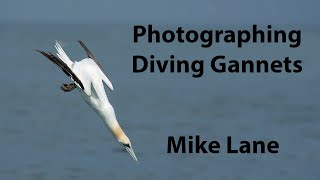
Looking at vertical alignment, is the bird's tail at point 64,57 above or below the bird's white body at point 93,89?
above

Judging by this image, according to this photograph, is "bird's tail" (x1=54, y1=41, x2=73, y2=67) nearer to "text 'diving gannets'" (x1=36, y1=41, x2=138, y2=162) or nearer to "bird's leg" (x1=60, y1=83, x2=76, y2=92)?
"text 'diving gannets'" (x1=36, y1=41, x2=138, y2=162)

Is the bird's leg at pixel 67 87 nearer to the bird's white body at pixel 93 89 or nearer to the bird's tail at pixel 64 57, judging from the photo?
the bird's white body at pixel 93 89

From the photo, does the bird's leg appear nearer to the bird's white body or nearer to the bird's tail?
the bird's white body

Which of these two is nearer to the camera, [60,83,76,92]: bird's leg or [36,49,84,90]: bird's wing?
[36,49,84,90]: bird's wing

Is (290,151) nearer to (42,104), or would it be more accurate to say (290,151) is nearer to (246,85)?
(42,104)

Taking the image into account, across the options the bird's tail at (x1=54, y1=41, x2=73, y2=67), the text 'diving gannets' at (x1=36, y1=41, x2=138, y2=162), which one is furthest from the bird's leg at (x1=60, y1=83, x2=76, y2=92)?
the bird's tail at (x1=54, y1=41, x2=73, y2=67)

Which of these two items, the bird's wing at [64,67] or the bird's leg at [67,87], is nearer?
the bird's wing at [64,67]

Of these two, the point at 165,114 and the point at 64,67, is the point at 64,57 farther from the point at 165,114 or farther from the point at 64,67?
the point at 165,114

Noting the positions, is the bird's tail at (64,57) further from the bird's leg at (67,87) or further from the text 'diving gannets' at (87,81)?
the bird's leg at (67,87)

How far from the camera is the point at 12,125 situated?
618 inches

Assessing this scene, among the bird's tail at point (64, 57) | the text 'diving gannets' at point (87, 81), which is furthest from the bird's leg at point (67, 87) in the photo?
the bird's tail at point (64, 57)

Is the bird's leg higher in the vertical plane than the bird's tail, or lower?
lower

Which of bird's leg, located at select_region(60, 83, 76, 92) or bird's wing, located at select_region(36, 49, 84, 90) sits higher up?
bird's wing, located at select_region(36, 49, 84, 90)

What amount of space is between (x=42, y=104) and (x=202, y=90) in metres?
3.48
